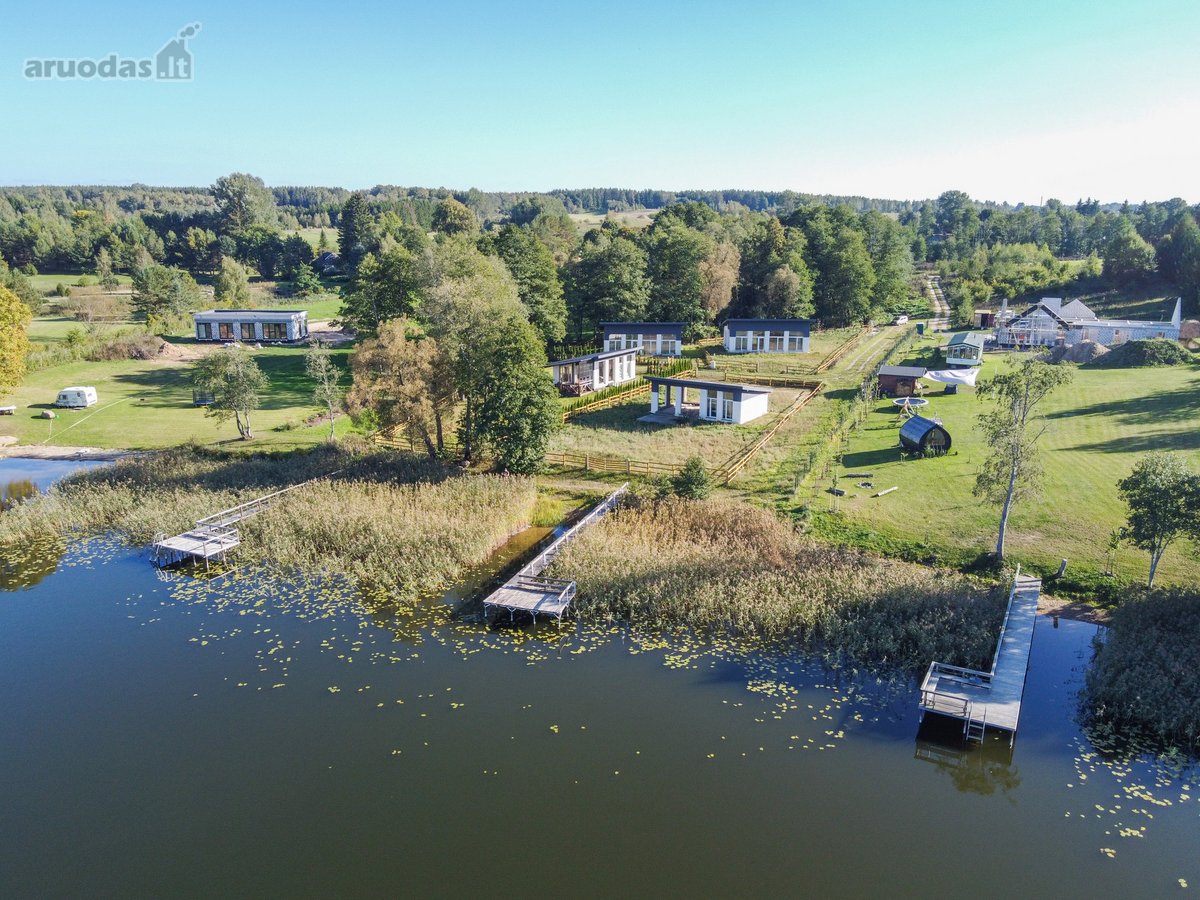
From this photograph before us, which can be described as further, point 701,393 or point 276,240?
point 276,240

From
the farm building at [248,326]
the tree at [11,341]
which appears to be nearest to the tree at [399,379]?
the tree at [11,341]

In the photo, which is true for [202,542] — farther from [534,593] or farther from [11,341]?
[11,341]

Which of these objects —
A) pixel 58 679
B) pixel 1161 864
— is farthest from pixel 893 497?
pixel 58 679

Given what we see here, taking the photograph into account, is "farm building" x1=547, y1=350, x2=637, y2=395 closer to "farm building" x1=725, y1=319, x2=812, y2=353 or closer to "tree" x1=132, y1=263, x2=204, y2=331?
"farm building" x1=725, y1=319, x2=812, y2=353

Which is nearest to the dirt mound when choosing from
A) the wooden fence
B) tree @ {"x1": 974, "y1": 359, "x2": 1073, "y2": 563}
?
the wooden fence

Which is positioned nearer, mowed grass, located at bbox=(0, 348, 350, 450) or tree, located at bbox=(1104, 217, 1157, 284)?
mowed grass, located at bbox=(0, 348, 350, 450)

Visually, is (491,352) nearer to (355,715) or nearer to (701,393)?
(701,393)
